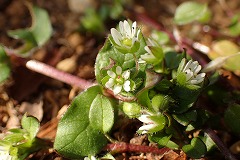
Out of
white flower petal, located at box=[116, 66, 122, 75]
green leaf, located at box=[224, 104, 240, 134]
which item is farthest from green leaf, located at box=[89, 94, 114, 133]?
green leaf, located at box=[224, 104, 240, 134]

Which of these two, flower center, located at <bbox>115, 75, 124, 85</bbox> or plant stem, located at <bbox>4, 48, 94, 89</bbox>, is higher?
plant stem, located at <bbox>4, 48, 94, 89</bbox>

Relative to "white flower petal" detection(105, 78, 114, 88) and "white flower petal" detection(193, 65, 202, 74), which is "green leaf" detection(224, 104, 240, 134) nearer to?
"white flower petal" detection(193, 65, 202, 74)

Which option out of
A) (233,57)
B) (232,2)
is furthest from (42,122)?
(232,2)

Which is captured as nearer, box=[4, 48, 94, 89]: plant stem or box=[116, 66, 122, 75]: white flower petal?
box=[116, 66, 122, 75]: white flower petal

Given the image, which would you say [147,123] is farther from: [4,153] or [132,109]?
[4,153]

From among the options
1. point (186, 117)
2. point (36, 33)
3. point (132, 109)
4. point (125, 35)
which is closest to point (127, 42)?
point (125, 35)

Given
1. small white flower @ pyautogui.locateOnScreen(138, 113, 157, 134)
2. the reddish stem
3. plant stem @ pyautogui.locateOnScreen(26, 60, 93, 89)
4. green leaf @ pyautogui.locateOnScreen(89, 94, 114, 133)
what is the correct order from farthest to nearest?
the reddish stem < plant stem @ pyautogui.locateOnScreen(26, 60, 93, 89) < green leaf @ pyautogui.locateOnScreen(89, 94, 114, 133) < small white flower @ pyautogui.locateOnScreen(138, 113, 157, 134)

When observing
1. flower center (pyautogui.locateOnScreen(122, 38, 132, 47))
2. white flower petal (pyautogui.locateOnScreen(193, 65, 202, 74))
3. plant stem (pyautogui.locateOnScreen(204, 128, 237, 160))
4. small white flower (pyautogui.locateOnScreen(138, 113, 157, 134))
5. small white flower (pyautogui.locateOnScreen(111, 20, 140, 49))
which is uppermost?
small white flower (pyautogui.locateOnScreen(111, 20, 140, 49))

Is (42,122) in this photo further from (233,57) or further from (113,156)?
(233,57)
